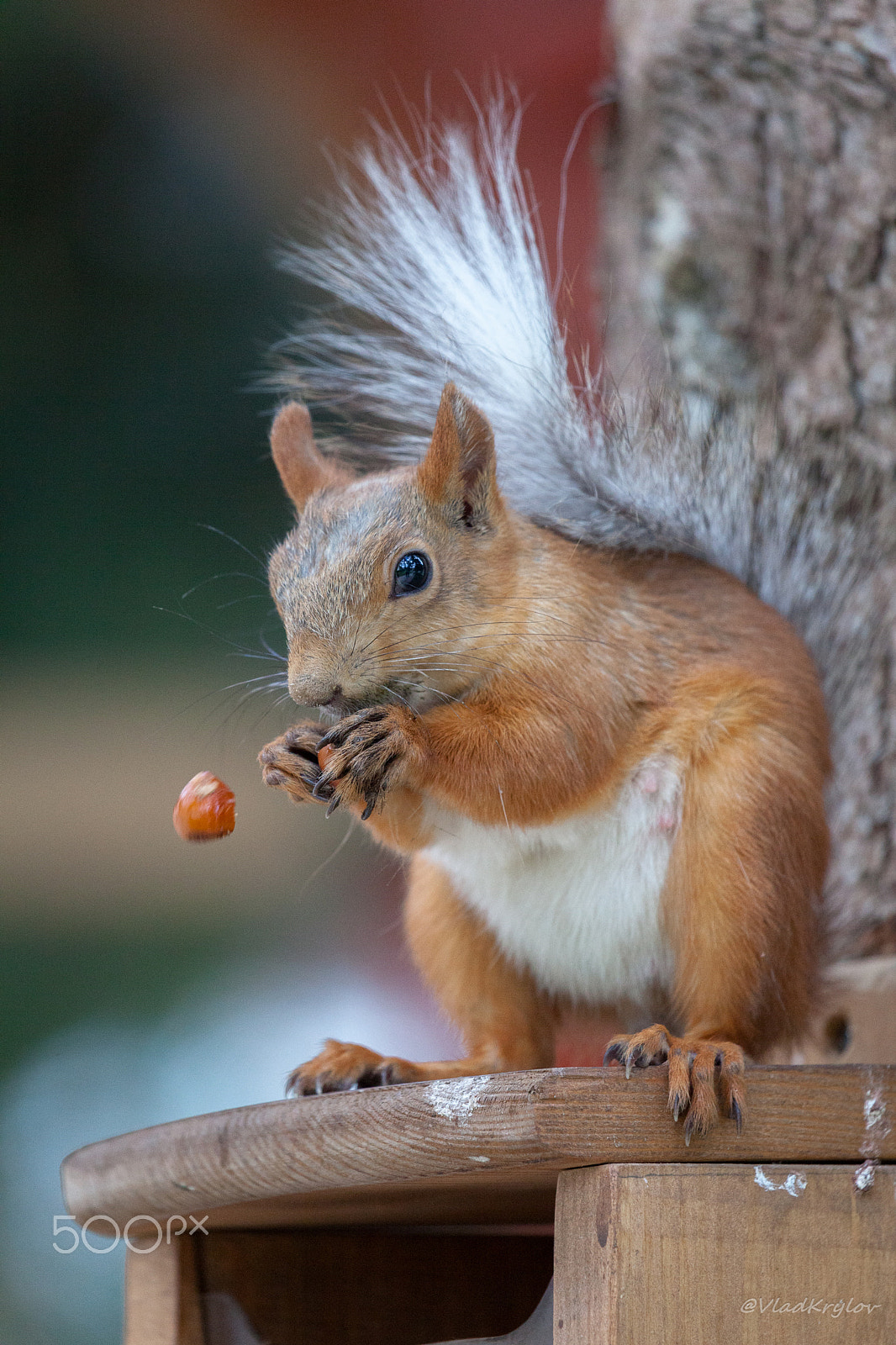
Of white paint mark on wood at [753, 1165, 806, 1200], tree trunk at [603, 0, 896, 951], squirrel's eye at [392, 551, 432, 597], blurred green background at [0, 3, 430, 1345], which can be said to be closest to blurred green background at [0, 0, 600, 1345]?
blurred green background at [0, 3, 430, 1345]

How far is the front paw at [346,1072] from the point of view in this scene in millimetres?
1089

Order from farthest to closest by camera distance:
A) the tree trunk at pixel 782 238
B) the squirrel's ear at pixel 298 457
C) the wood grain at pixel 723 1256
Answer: the tree trunk at pixel 782 238
the squirrel's ear at pixel 298 457
the wood grain at pixel 723 1256

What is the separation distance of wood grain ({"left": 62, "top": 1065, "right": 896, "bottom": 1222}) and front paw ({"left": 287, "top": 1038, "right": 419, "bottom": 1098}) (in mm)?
136

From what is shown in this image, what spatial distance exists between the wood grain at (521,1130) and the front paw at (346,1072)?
136 millimetres

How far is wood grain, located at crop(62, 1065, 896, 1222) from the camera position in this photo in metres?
0.77

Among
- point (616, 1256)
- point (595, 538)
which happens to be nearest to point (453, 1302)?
point (616, 1256)

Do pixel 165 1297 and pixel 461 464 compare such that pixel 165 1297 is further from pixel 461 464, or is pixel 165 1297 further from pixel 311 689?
pixel 461 464

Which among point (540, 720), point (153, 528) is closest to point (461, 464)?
point (540, 720)

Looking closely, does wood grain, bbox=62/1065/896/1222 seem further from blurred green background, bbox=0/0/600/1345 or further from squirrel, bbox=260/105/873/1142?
blurred green background, bbox=0/0/600/1345

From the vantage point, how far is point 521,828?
106cm

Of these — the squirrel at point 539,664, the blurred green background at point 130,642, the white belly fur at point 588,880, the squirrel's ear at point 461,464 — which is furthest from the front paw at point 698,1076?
the blurred green background at point 130,642

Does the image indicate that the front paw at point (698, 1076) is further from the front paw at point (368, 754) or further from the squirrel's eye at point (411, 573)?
the squirrel's eye at point (411, 573)

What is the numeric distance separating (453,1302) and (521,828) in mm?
502

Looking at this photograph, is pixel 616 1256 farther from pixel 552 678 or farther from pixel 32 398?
pixel 32 398
